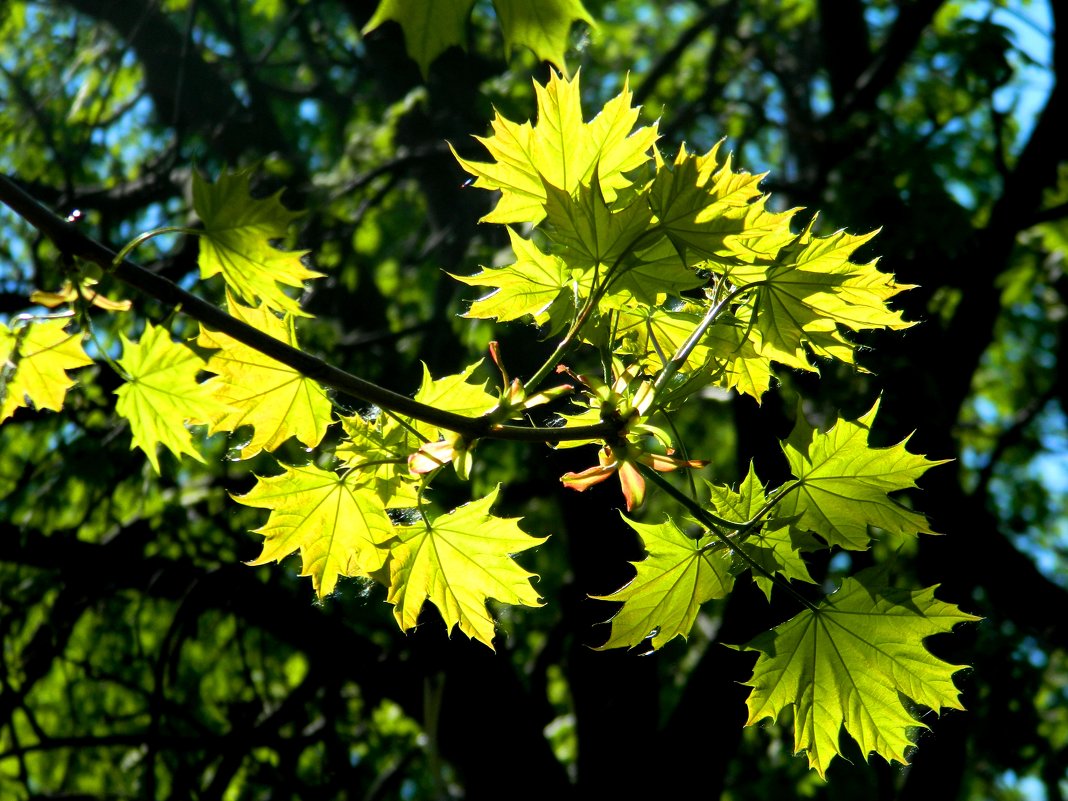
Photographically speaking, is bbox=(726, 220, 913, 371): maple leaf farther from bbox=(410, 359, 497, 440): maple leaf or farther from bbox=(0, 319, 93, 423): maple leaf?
bbox=(0, 319, 93, 423): maple leaf

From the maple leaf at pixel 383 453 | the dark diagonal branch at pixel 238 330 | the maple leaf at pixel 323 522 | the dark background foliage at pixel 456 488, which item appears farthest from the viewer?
the dark background foliage at pixel 456 488

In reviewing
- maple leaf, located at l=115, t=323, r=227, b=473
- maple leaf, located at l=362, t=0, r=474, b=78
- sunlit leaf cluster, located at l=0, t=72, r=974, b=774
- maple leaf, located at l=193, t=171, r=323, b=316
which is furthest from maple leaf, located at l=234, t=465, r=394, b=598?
maple leaf, located at l=362, t=0, r=474, b=78

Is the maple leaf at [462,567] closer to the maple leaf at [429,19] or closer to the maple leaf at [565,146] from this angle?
the maple leaf at [565,146]

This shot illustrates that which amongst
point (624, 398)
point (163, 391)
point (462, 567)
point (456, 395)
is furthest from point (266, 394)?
point (624, 398)

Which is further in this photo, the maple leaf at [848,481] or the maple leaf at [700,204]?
the maple leaf at [848,481]

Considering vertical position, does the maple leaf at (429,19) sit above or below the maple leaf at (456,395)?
above

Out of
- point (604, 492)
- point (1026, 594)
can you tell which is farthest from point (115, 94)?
point (1026, 594)

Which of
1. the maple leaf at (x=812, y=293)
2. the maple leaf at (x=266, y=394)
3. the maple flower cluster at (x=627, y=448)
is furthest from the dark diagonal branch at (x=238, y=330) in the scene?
the maple leaf at (x=812, y=293)
